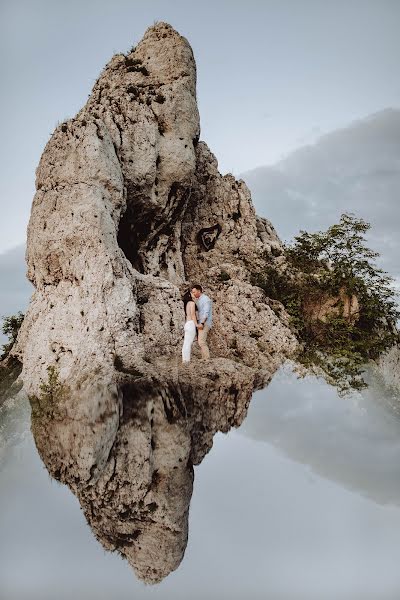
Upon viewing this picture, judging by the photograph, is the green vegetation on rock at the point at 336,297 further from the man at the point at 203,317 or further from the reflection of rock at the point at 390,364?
the man at the point at 203,317

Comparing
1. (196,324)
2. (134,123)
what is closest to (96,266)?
(196,324)

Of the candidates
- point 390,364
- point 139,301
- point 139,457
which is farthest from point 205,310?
point 390,364

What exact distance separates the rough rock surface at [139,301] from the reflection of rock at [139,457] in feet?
0.10

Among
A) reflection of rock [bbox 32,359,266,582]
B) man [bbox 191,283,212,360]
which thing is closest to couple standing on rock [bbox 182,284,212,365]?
man [bbox 191,283,212,360]

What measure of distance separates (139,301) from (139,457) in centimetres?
1138

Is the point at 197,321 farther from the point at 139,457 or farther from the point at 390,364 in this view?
the point at 390,364

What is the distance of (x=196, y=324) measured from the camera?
16.6 meters

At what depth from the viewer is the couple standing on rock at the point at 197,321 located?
16.0 m

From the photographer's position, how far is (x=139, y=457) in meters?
7.76

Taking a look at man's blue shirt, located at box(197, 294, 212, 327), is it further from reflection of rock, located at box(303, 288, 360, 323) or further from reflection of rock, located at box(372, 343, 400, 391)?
reflection of rock, located at box(372, 343, 400, 391)

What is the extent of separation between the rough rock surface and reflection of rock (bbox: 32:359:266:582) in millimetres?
30

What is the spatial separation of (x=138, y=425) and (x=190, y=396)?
312 centimetres

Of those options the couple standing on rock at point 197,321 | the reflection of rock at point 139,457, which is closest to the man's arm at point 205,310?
the couple standing on rock at point 197,321

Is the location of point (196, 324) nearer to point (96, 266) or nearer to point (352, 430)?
point (96, 266)
